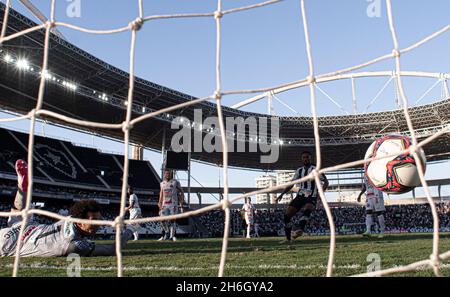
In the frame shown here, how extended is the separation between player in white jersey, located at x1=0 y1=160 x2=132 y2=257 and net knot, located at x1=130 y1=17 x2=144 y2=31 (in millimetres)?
2550

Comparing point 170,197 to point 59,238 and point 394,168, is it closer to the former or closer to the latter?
point 59,238

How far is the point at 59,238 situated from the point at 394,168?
4032mm

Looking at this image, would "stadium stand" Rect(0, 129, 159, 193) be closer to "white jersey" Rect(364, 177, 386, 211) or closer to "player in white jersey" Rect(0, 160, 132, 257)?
"white jersey" Rect(364, 177, 386, 211)

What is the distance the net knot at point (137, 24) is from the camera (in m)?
3.04

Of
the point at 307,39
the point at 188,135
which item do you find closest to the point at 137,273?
the point at 307,39

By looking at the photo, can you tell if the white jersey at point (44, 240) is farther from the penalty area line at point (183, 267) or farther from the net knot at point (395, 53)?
the net knot at point (395, 53)

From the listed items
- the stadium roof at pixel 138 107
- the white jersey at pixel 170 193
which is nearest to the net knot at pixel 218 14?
the white jersey at pixel 170 193

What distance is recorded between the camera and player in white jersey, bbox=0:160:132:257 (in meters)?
4.81

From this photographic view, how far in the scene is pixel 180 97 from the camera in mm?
27500

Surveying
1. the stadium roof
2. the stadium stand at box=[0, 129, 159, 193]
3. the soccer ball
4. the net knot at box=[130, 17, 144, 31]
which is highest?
the stadium roof

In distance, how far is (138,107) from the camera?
88.4 feet

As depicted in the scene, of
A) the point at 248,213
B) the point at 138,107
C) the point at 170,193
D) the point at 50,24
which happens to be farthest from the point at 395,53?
the point at 138,107

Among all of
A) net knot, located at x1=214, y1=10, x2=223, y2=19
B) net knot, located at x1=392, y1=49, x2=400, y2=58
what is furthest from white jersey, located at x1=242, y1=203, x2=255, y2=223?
net knot, located at x1=392, y1=49, x2=400, y2=58

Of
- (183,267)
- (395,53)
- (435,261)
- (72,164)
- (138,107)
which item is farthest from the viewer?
(72,164)
